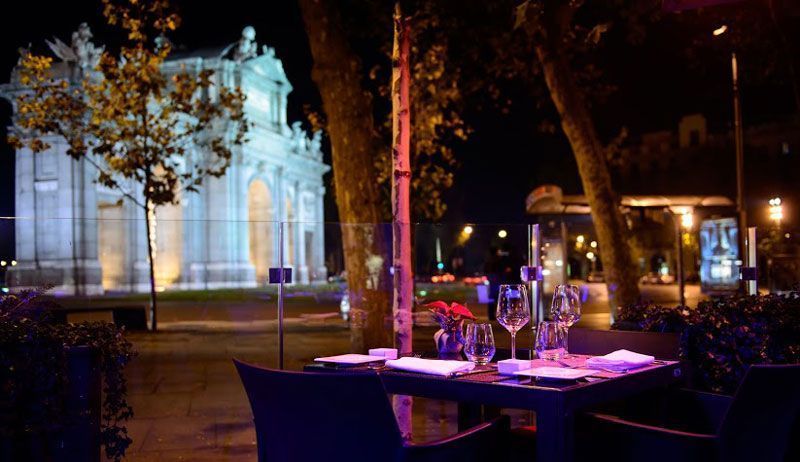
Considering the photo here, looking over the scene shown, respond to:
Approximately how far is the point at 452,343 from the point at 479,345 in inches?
18.4

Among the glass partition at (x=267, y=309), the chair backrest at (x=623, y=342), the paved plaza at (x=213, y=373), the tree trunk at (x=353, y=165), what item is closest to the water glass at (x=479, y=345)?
the glass partition at (x=267, y=309)

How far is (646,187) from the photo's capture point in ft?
234

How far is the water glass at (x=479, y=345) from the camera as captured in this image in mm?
4527

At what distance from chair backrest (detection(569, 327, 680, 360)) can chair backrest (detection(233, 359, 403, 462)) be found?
101 inches

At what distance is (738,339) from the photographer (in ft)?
18.0

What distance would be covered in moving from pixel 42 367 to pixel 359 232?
19.4 feet

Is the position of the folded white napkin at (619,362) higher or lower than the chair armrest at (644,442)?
higher

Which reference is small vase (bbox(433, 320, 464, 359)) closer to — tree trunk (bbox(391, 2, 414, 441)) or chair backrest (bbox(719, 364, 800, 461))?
tree trunk (bbox(391, 2, 414, 441))

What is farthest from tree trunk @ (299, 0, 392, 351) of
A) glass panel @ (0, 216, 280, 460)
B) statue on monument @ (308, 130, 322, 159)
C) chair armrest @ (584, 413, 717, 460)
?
statue on monument @ (308, 130, 322, 159)

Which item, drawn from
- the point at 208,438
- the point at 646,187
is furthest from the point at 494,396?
the point at 646,187

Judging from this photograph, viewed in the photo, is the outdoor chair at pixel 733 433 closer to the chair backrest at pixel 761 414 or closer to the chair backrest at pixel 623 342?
the chair backrest at pixel 761 414

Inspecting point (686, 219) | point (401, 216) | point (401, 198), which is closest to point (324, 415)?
point (401, 216)

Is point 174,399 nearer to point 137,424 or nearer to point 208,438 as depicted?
point 137,424

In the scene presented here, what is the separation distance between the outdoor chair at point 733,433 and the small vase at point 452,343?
94 cm
